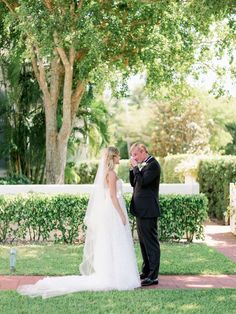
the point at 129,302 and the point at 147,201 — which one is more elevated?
the point at 147,201

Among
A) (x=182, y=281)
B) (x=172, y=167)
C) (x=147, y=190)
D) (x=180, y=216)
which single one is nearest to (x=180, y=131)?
(x=172, y=167)

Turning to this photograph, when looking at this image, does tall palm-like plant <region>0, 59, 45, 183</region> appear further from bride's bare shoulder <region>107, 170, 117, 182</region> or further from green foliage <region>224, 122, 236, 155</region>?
green foliage <region>224, 122, 236, 155</region>

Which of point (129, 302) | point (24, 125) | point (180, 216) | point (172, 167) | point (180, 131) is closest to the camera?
point (129, 302)

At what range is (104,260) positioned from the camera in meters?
8.93

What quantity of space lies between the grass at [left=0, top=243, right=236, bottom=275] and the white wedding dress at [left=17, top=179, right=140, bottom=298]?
35.5 inches

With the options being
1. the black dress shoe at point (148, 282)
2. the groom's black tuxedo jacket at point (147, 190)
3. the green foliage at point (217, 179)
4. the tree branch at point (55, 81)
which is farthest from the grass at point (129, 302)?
the tree branch at point (55, 81)

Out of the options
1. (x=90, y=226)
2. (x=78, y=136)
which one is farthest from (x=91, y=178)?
(x=90, y=226)

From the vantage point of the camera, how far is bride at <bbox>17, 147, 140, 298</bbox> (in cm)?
869

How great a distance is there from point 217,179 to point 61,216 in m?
7.43

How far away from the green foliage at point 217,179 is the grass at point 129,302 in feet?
33.6

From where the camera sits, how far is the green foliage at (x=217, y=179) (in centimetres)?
1867

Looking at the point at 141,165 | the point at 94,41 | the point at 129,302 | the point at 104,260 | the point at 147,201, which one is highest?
the point at 94,41

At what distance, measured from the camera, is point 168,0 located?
50.2 ft

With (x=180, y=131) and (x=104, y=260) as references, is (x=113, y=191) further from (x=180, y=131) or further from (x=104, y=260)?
(x=180, y=131)
